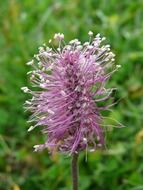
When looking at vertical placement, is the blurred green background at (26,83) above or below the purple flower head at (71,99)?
above

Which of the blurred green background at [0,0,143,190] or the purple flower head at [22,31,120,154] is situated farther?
the blurred green background at [0,0,143,190]

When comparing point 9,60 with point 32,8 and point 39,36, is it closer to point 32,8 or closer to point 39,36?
point 39,36

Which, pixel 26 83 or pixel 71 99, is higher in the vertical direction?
pixel 26 83

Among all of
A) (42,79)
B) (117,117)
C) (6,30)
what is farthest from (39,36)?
(42,79)

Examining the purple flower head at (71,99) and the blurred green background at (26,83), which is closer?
the purple flower head at (71,99)

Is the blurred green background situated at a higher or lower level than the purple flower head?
higher
